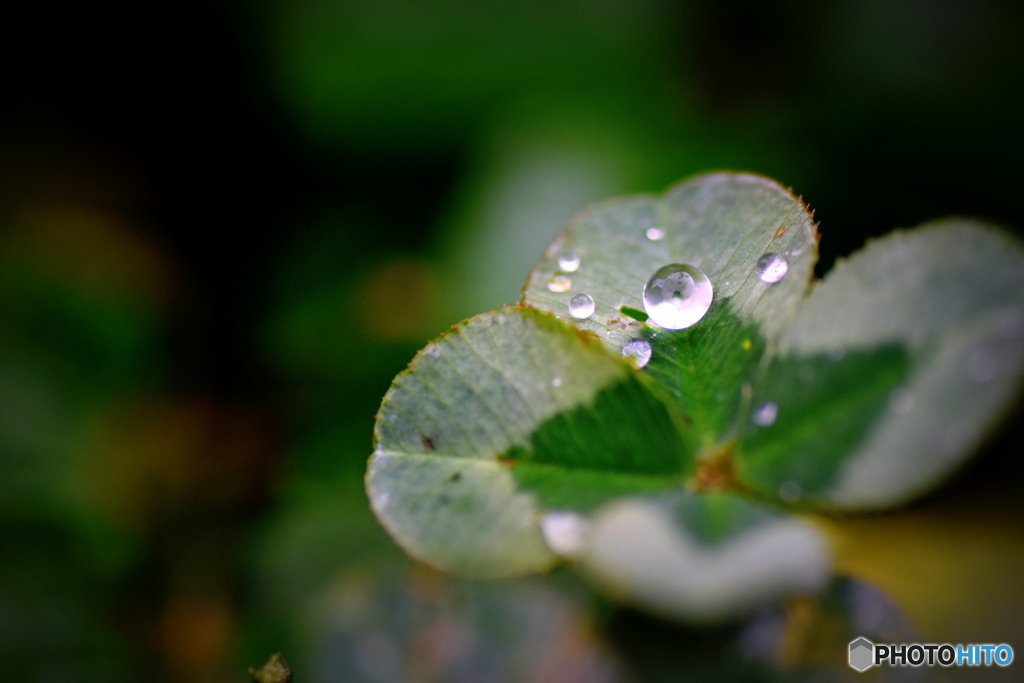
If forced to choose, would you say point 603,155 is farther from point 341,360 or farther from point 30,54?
point 30,54

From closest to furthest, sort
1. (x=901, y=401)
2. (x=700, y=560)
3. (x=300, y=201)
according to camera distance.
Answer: (x=700, y=560), (x=901, y=401), (x=300, y=201)

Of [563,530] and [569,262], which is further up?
[569,262]

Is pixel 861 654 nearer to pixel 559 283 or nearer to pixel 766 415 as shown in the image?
pixel 766 415

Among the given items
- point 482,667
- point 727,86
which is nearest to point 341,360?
point 482,667

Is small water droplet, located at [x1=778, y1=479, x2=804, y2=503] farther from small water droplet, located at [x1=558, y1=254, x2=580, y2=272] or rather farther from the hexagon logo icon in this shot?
small water droplet, located at [x1=558, y1=254, x2=580, y2=272]

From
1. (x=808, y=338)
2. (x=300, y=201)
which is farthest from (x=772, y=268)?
(x=300, y=201)

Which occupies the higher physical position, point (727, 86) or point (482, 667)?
point (727, 86)

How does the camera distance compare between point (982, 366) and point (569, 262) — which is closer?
point (982, 366)
